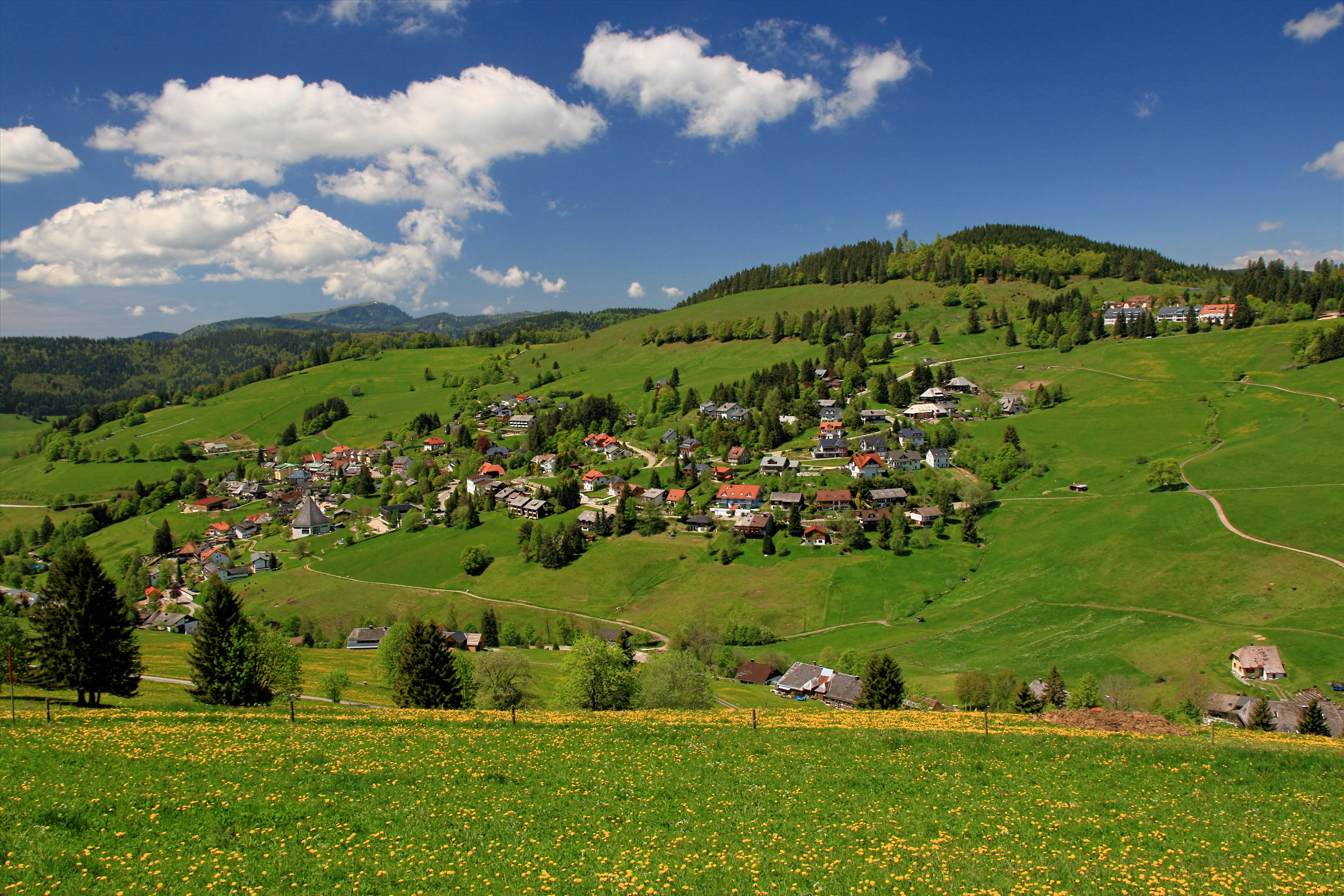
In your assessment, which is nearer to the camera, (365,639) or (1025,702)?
(1025,702)

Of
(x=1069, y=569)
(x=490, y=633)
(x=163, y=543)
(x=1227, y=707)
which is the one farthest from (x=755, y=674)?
(x=163, y=543)

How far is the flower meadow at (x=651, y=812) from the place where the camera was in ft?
39.7

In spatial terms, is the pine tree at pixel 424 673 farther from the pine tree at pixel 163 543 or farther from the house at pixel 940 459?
the pine tree at pixel 163 543

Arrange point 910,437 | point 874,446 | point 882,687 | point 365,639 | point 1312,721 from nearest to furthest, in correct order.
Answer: point 1312,721 → point 882,687 → point 365,639 → point 874,446 → point 910,437

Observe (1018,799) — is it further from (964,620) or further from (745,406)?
(745,406)

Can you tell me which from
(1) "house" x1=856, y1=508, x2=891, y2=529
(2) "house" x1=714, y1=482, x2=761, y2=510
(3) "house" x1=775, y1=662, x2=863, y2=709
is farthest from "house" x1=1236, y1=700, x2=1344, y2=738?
(2) "house" x1=714, y1=482, x2=761, y2=510

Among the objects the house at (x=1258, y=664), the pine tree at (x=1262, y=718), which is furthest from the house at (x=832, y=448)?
the pine tree at (x=1262, y=718)

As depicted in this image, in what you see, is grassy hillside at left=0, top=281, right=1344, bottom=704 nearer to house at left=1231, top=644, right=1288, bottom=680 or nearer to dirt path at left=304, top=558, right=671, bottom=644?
dirt path at left=304, top=558, right=671, bottom=644

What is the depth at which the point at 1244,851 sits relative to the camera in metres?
14.1

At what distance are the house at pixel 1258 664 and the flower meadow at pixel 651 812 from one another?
45.9 m

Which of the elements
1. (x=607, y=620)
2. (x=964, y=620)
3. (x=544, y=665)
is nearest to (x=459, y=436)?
(x=607, y=620)

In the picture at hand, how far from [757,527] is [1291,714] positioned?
218ft

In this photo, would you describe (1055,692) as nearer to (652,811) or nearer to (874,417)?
(652,811)

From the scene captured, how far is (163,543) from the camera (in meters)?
136
